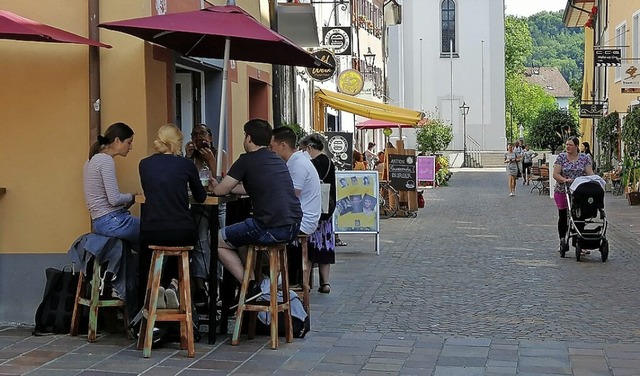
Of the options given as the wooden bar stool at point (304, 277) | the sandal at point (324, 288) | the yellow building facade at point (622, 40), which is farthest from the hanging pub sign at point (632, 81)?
the wooden bar stool at point (304, 277)

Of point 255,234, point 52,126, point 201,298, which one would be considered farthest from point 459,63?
point 255,234

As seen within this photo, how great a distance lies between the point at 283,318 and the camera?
852cm

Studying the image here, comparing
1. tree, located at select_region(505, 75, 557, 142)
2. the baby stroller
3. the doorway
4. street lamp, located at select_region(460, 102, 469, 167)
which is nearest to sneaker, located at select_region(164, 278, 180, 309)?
the doorway

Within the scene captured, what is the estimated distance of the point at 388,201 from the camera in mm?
23922

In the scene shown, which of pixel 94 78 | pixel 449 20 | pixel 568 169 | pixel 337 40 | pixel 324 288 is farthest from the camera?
pixel 449 20

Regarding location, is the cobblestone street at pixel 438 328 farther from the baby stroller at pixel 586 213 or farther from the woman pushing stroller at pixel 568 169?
the woman pushing stroller at pixel 568 169

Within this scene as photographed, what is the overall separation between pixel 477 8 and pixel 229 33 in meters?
60.0

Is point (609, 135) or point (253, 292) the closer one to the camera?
point (253, 292)

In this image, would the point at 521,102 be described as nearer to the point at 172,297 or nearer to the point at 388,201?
the point at 388,201

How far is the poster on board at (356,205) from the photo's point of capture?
51.2ft

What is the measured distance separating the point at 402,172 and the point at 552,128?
25423 millimetres

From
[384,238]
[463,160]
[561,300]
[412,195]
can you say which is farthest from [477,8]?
[561,300]

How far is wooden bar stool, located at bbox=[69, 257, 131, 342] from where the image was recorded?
329 inches

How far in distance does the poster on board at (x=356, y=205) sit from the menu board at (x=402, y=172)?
24.1ft
